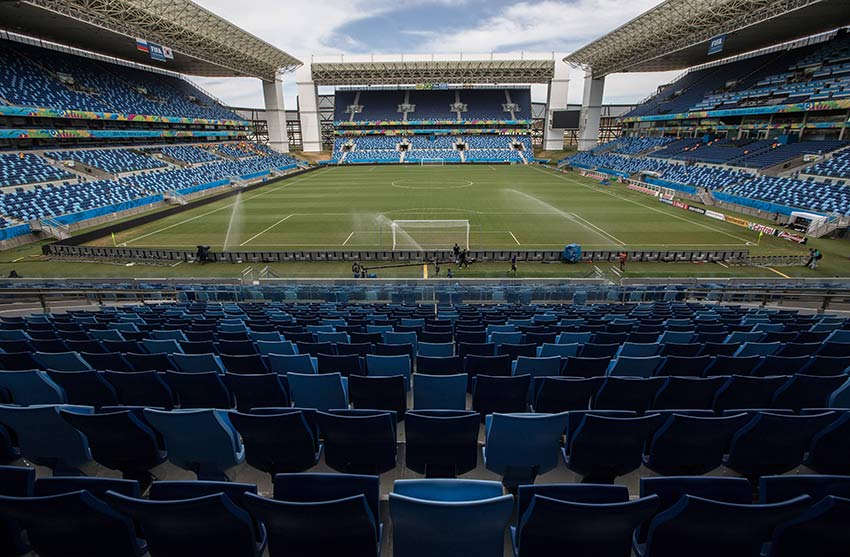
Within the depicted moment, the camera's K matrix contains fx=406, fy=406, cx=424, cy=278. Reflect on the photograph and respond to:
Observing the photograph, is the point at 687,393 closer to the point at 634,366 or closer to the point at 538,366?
the point at 634,366

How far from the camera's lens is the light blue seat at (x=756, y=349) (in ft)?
23.9

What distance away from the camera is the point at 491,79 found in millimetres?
89062

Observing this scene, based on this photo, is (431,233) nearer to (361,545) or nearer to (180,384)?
(180,384)

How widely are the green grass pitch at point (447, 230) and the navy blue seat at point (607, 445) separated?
17.2 meters

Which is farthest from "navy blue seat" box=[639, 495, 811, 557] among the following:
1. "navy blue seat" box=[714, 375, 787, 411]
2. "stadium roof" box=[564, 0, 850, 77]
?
"stadium roof" box=[564, 0, 850, 77]

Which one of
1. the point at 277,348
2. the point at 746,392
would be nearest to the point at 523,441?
the point at 746,392

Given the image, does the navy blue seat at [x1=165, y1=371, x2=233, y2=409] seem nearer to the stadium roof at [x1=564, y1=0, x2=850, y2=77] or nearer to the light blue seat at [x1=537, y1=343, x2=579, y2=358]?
the light blue seat at [x1=537, y1=343, x2=579, y2=358]

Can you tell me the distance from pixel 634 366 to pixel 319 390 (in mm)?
4700

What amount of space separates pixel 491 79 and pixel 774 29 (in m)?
50.2

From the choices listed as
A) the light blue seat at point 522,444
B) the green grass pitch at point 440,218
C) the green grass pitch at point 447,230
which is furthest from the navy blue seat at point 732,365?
the green grass pitch at point 440,218

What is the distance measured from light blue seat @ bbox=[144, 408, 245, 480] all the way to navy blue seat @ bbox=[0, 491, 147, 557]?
3.42 ft

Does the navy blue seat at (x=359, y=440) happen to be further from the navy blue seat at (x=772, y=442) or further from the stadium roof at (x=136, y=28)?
the stadium roof at (x=136, y=28)

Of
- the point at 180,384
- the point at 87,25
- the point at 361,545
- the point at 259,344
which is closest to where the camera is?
the point at 361,545

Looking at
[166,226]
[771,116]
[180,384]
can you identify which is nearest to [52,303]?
[180,384]
